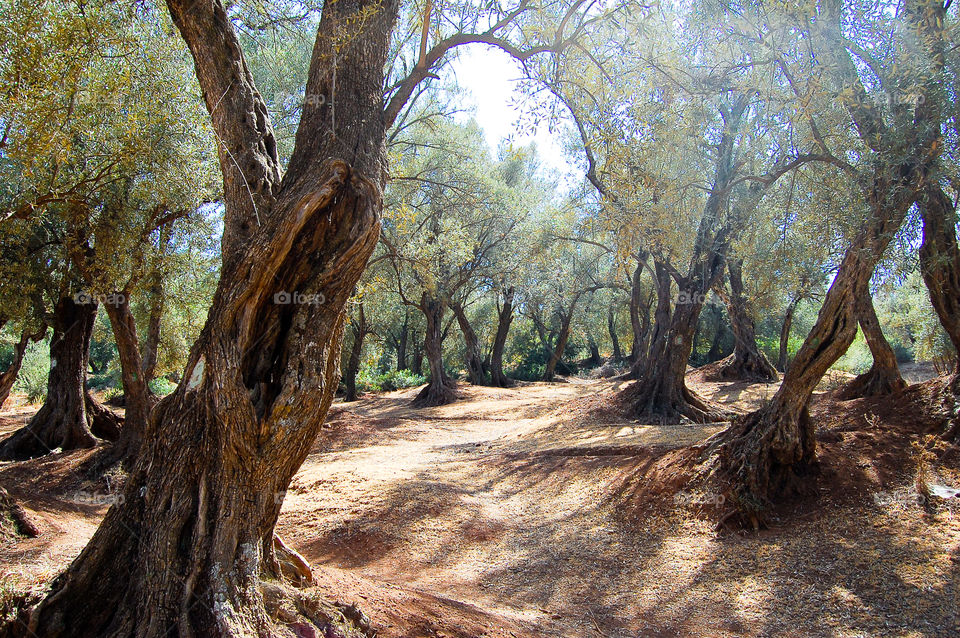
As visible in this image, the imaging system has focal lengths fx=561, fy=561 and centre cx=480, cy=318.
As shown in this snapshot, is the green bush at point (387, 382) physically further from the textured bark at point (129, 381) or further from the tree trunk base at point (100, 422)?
the textured bark at point (129, 381)

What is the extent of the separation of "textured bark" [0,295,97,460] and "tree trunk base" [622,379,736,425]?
442 inches

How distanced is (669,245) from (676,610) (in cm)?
729

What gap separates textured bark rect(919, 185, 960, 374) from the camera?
640 centimetres

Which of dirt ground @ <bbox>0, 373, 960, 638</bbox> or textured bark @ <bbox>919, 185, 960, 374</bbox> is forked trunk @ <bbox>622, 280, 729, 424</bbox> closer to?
dirt ground @ <bbox>0, 373, 960, 638</bbox>

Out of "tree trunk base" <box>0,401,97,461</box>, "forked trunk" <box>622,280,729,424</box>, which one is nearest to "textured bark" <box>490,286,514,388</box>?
"forked trunk" <box>622,280,729,424</box>

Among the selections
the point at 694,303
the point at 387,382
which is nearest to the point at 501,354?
the point at 387,382

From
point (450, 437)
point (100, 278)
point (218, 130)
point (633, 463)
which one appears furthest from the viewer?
point (450, 437)

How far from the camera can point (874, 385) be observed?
9469 millimetres

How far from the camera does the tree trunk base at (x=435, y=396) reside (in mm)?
19688

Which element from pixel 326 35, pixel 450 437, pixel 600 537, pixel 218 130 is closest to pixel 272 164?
pixel 218 130

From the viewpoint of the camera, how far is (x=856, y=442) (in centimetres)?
631

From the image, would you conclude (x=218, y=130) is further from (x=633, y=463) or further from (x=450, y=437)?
(x=450, y=437)

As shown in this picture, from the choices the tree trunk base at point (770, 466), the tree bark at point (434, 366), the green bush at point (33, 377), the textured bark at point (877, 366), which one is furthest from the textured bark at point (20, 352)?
the textured bark at point (877, 366)

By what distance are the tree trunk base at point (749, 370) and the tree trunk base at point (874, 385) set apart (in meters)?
7.27
